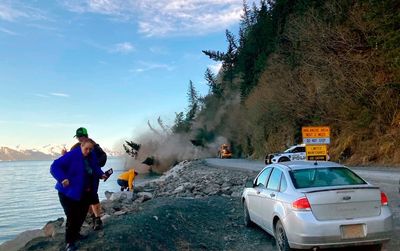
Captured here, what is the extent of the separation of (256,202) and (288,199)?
203 centimetres

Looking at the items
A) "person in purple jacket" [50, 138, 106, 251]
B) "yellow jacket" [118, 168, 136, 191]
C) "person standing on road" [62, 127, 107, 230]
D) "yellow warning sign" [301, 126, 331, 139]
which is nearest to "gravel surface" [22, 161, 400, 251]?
"person standing on road" [62, 127, 107, 230]

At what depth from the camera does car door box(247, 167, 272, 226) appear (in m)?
8.56

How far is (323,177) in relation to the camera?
7230 mm

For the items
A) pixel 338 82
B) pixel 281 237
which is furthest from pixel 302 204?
pixel 338 82

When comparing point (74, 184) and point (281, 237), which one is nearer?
point (281, 237)

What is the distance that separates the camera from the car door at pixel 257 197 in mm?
8562

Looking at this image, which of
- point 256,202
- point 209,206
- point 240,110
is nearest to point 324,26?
point 209,206

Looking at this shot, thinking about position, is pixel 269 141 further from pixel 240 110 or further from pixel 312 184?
pixel 312 184

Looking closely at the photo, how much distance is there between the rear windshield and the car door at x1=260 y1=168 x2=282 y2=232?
18.6 inches

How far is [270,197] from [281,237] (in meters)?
0.88

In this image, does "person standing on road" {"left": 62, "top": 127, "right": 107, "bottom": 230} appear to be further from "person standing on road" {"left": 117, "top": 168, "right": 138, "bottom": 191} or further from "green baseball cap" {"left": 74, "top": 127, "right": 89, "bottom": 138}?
"person standing on road" {"left": 117, "top": 168, "right": 138, "bottom": 191}

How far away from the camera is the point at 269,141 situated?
A: 159ft

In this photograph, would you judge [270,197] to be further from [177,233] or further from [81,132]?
[81,132]

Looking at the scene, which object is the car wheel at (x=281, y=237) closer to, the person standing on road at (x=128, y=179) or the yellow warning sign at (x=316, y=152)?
the yellow warning sign at (x=316, y=152)
